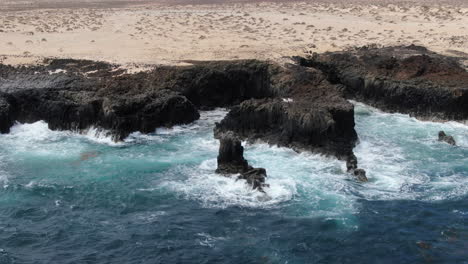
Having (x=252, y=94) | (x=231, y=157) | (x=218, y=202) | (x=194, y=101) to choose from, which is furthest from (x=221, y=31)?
(x=218, y=202)

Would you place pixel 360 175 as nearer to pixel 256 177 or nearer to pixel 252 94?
pixel 256 177

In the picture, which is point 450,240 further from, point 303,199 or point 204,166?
point 204,166

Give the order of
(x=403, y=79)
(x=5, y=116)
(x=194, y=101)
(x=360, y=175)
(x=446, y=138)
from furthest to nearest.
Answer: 1. (x=194, y=101)
2. (x=403, y=79)
3. (x=5, y=116)
4. (x=446, y=138)
5. (x=360, y=175)

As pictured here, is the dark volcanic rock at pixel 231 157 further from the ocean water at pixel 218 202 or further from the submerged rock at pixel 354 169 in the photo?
the submerged rock at pixel 354 169

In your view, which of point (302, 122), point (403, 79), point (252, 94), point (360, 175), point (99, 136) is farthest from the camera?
point (252, 94)

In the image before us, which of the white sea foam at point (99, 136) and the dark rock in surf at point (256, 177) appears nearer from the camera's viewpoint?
the dark rock in surf at point (256, 177)

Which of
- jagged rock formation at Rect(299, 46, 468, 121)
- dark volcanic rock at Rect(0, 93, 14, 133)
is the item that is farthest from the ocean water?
jagged rock formation at Rect(299, 46, 468, 121)

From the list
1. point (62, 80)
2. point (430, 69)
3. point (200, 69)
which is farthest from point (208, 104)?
point (430, 69)

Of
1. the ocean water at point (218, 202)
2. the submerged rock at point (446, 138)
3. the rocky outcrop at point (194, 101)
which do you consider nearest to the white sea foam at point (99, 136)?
the ocean water at point (218, 202)
